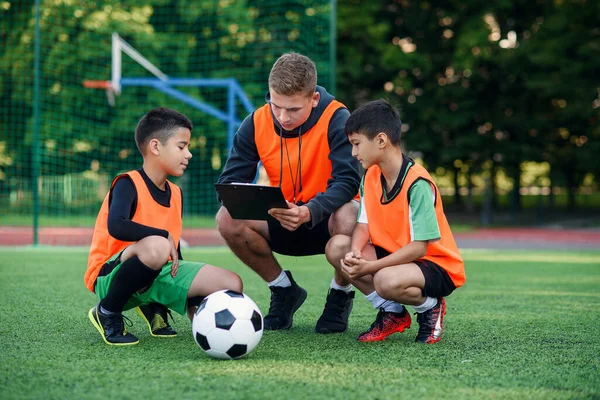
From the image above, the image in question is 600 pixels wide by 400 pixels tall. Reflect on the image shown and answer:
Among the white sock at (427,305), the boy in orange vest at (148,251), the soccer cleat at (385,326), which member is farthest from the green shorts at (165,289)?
the white sock at (427,305)

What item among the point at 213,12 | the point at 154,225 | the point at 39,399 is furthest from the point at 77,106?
the point at 39,399

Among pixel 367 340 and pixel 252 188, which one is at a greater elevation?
pixel 252 188

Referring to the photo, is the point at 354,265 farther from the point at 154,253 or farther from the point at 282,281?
the point at 154,253

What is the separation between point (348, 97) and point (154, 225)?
18.3 m

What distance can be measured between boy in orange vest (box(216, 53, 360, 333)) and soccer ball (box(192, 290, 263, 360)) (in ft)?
1.87

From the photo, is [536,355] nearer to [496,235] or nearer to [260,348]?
[260,348]

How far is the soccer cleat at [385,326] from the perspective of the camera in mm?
3633

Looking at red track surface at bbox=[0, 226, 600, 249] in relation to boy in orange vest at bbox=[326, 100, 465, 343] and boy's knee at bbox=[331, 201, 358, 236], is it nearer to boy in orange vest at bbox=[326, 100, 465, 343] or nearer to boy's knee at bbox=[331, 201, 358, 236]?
boy's knee at bbox=[331, 201, 358, 236]

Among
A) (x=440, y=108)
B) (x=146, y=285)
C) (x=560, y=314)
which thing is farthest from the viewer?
(x=440, y=108)

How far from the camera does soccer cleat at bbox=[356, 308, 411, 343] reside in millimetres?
3633

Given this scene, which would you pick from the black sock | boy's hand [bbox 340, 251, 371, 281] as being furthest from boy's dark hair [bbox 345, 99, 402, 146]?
the black sock

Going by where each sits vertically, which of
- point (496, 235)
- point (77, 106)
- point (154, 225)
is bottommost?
point (496, 235)

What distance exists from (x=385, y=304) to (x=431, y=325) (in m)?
0.27

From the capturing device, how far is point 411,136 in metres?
21.2
